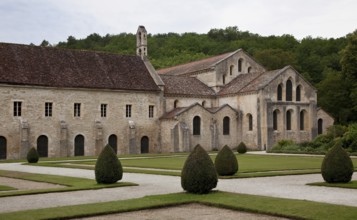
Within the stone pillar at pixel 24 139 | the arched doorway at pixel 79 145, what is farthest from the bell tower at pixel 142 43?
the stone pillar at pixel 24 139

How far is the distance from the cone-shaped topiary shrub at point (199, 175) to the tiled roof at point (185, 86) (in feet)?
115

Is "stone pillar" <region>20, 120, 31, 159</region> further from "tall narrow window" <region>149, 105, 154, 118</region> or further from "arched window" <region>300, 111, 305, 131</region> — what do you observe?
"arched window" <region>300, 111, 305, 131</region>

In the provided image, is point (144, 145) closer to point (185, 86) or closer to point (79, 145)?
point (79, 145)

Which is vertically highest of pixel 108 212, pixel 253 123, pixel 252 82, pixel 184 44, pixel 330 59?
pixel 184 44

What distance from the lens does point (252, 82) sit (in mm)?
52594

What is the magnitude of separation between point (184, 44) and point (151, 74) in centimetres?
4905

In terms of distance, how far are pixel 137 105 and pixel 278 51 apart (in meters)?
36.0

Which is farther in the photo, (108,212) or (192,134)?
(192,134)

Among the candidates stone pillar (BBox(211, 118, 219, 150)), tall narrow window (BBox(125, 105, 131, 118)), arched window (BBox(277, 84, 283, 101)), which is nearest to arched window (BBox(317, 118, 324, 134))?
arched window (BBox(277, 84, 283, 101))

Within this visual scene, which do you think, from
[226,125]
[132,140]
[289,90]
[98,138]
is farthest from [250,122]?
[98,138]

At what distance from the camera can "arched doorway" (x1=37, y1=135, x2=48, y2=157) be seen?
140 feet

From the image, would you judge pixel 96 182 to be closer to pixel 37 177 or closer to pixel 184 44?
pixel 37 177

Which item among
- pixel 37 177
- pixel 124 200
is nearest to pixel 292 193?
pixel 124 200

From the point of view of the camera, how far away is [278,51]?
7662 centimetres
